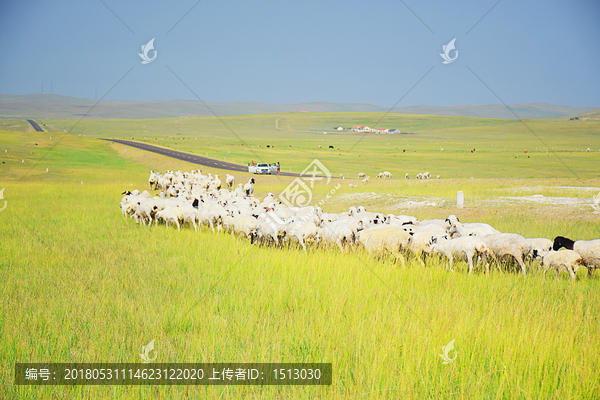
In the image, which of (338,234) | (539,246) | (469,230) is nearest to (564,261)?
(539,246)

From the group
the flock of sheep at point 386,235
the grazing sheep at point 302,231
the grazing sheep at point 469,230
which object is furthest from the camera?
the grazing sheep at point 302,231

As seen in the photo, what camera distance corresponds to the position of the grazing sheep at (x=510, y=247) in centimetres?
978

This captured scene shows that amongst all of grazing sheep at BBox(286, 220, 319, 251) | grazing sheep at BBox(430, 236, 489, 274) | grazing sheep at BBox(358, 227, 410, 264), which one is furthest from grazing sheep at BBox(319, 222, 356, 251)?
grazing sheep at BBox(430, 236, 489, 274)

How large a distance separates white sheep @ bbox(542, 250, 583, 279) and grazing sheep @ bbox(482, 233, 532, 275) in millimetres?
535

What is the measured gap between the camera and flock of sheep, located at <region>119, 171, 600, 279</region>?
9.75 meters

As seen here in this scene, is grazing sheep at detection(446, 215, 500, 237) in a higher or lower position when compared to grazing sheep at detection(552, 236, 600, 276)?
higher

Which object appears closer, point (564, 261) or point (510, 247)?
point (564, 261)

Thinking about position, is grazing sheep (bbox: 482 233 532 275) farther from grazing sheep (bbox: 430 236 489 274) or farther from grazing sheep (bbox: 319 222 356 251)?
grazing sheep (bbox: 319 222 356 251)

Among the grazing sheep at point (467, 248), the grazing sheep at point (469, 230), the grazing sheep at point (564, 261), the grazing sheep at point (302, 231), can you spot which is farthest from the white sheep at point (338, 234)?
the grazing sheep at point (564, 261)

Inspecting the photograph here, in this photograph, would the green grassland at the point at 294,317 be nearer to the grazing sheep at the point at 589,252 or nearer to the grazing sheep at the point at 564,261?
the grazing sheep at the point at 564,261

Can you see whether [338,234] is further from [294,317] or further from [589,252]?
[589,252]

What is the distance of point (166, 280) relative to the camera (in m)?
8.07

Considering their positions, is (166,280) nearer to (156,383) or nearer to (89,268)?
(89,268)

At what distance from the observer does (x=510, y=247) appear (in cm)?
992
